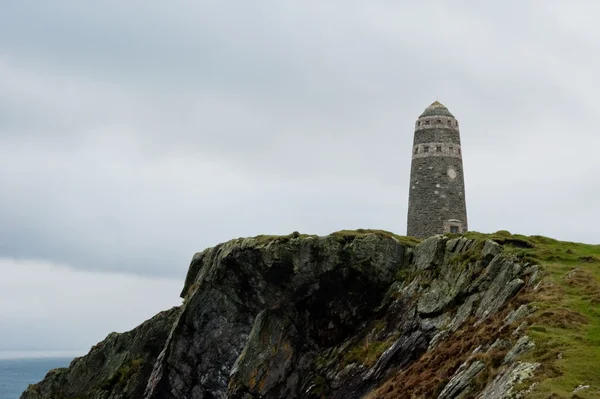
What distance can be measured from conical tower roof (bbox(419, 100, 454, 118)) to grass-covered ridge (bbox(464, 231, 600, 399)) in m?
27.4

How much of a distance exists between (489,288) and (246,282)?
2447 cm

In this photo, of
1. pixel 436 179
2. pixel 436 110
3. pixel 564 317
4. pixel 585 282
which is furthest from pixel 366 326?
pixel 436 110

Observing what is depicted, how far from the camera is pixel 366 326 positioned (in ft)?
178

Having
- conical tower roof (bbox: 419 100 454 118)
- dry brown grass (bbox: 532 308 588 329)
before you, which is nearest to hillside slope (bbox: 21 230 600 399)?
dry brown grass (bbox: 532 308 588 329)

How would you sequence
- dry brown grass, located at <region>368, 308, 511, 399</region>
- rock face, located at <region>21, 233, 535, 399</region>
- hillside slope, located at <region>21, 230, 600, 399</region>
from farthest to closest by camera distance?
1. rock face, located at <region>21, 233, 535, 399</region>
2. dry brown grass, located at <region>368, 308, 511, 399</region>
3. hillside slope, located at <region>21, 230, 600, 399</region>

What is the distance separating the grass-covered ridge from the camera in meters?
25.7

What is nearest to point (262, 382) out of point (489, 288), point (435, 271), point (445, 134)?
point (435, 271)

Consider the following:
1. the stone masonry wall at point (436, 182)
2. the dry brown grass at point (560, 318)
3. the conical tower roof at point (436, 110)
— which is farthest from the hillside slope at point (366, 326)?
the conical tower roof at point (436, 110)

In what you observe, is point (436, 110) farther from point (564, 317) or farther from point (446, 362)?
point (564, 317)

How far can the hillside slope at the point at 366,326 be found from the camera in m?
31.2

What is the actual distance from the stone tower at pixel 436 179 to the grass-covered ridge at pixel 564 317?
2128cm

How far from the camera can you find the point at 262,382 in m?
55.1

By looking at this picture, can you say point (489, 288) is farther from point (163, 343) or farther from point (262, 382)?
point (163, 343)

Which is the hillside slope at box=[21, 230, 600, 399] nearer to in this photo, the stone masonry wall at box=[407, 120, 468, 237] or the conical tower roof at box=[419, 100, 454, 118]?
the stone masonry wall at box=[407, 120, 468, 237]
